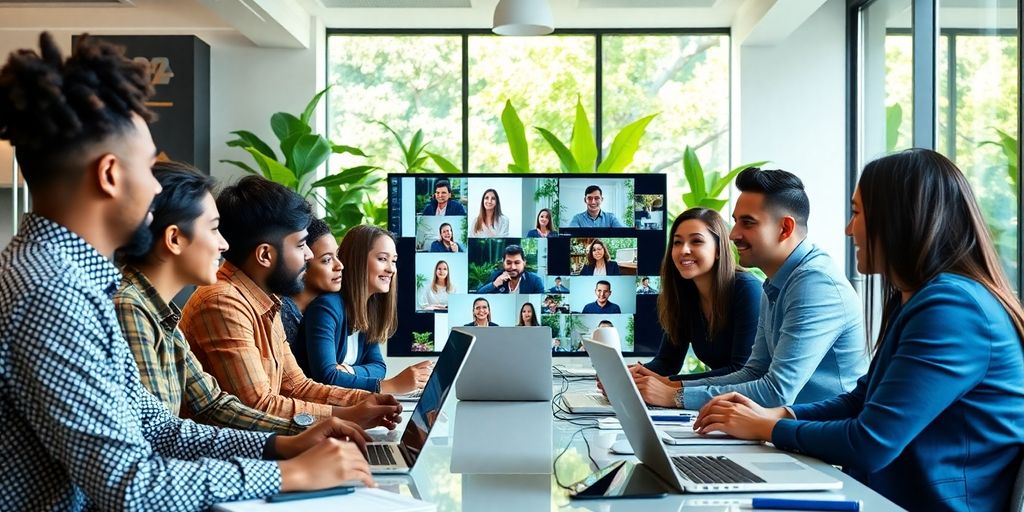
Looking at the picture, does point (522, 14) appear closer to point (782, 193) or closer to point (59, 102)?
point (782, 193)

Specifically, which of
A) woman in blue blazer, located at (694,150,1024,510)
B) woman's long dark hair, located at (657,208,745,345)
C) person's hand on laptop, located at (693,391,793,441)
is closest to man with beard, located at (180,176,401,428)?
person's hand on laptop, located at (693,391,793,441)

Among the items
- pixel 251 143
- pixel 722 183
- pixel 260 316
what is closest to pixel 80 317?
pixel 260 316

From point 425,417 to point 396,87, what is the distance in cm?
544

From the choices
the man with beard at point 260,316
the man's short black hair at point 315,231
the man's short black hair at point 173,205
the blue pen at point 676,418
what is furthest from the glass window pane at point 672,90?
the man's short black hair at point 173,205

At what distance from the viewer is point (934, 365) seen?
5.85ft

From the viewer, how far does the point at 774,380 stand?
8.80 ft

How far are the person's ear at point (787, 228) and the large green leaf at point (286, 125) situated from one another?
3.78m

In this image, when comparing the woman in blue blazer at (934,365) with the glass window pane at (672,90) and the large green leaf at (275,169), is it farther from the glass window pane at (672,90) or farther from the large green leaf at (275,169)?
the glass window pane at (672,90)

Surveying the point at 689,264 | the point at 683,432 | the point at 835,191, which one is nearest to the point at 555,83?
the point at 835,191

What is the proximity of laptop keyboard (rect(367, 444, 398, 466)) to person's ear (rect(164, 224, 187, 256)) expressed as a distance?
543mm

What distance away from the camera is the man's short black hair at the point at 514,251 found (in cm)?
320

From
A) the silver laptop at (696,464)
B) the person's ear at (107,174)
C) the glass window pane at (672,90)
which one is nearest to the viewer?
the person's ear at (107,174)

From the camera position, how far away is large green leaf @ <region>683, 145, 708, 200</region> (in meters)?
6.20

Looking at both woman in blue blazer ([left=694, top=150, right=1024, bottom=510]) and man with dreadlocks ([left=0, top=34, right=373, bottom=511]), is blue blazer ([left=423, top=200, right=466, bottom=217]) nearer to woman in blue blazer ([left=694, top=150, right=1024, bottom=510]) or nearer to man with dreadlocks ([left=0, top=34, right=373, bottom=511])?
woman in blue blazer ([left=694, top=150, right=1024, bottom=510])
